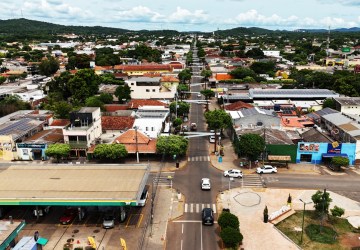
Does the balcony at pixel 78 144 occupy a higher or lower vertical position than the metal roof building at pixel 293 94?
lower

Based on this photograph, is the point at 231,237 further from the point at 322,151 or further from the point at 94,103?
the point at 94,103

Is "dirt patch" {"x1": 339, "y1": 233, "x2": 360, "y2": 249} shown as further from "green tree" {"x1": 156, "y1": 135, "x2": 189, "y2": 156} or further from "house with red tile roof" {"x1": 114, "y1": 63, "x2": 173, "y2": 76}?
"house with red tile roof" {"x1": 114, "y1": 63, "x2": 173, "y2": 76}

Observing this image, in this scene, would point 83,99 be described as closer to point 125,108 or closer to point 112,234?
point 125,108

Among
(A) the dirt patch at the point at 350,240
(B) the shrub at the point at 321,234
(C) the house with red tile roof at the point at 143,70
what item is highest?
(C) the house with red tile roof at the point at 143,70

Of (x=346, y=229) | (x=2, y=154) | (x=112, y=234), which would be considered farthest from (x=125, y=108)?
(x=346, y=229)

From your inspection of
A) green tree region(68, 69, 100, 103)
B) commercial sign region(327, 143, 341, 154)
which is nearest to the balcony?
green tree region(68, 69, 100, 103)

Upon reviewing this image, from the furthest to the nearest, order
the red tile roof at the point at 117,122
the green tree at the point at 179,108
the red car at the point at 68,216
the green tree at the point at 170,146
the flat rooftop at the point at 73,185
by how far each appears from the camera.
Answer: the green tree at the point at 179,108
the red tile roof at the point at 117,122
the green tree at the point at 170,146
the red car at the point at 68,216
the flat rooftop at the point at 73,185

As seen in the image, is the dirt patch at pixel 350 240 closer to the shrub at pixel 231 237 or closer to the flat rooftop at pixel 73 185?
the shrub at pixel 231 237

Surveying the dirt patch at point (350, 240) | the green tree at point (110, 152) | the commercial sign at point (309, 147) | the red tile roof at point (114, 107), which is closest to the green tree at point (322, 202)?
the dirt patch at point (350, 240)
